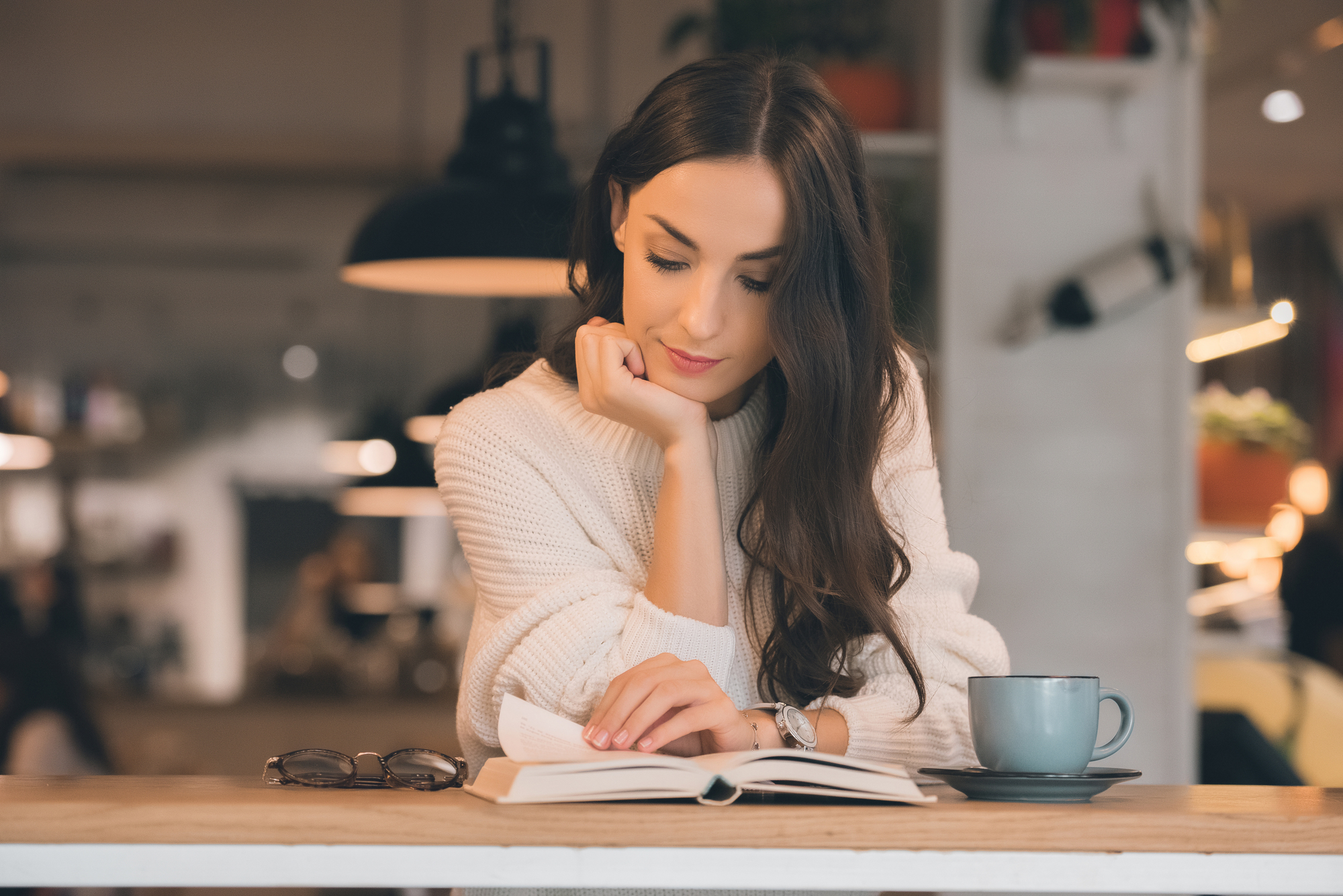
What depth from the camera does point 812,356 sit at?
1265mm

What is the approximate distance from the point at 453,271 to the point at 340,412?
533 cm

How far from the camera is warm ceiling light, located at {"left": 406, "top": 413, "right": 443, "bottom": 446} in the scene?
4167 millimetres

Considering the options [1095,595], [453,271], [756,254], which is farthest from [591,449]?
[1095,595]

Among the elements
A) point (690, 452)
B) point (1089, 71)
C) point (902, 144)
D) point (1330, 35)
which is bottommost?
point (690, 452)

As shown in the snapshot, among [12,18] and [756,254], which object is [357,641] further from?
[756,254]

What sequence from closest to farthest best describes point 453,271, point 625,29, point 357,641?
point 453,271, point 625,29, point 357,641

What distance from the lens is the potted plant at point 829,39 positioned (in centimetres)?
278

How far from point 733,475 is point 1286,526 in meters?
2.71

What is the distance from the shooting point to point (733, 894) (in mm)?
1153

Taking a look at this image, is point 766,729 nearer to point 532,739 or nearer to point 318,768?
point 532,739

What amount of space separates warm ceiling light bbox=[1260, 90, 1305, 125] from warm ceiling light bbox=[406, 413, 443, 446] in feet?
10.3

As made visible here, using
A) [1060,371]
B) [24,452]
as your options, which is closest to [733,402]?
[1060,371]

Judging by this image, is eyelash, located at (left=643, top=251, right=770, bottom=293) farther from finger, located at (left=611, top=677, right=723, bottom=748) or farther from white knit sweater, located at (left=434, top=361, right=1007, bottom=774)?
finger, located at (left=611, top=677, right=723, bottom=748)

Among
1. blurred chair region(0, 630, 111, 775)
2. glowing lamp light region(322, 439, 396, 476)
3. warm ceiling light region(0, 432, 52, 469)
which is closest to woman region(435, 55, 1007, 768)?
blurred chair region(0, 630, 111, 775)
